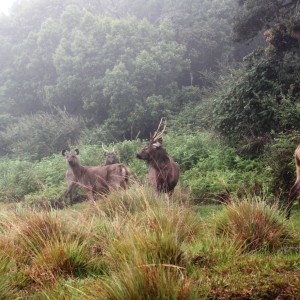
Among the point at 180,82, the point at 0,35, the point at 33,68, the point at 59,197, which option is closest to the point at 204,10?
the point at 180,82

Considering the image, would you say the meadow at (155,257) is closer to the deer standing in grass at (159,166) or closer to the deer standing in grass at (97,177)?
the deer standing in grass at (159,166)

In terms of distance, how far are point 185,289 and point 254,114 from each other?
37.0ft

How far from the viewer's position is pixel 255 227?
5.61 metres

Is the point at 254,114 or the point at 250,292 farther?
the point at 254,114

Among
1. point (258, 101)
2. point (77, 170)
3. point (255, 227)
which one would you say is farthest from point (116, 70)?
point (255, 227)

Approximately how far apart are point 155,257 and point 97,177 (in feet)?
25.8

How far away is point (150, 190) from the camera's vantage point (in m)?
8.26

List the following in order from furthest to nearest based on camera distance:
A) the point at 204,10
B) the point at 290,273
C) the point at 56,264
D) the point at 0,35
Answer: the point at 0,35, the point at 204,10, the point at 56,264, the point at 290,273

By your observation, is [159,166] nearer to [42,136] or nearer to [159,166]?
[159,166]

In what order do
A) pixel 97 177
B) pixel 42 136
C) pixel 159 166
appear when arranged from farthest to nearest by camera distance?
Answer: 1. pixel 42 136
2. pixel 97 177
3. pixel 159 166

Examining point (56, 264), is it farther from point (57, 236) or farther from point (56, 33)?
point (56, 33)

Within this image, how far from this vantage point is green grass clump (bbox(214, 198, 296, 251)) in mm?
5430

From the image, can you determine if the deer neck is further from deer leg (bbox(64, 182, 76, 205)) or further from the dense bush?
the dense bush

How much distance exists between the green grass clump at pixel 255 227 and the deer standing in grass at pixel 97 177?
4985 millimetres
